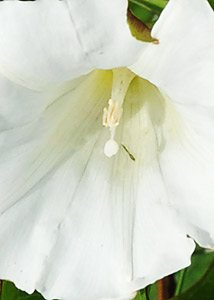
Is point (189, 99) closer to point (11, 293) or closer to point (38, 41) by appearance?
point (38, 41)

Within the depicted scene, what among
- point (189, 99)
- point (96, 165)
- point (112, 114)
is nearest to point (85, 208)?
point (96, 165)

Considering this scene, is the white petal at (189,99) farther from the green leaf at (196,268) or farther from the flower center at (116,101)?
the green leaf at (196,268)

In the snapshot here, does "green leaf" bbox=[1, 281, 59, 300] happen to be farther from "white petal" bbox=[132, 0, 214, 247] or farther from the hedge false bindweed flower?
"white petal" bbox=[132, 0, 214, 247]

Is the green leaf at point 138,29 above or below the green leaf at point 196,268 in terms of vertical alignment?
above

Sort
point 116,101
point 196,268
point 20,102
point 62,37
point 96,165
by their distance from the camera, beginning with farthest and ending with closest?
point 196,268 < point 96,165 < point 116,101 < point 20,102 < point 62,37

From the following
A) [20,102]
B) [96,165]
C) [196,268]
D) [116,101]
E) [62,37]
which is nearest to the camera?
[62,37]

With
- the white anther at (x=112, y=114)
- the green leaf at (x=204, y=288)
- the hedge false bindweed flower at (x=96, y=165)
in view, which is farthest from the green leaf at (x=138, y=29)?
the green leaf at (x=204, y=288)

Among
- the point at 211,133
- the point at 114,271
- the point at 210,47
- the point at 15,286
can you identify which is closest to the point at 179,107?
the point at 211,133

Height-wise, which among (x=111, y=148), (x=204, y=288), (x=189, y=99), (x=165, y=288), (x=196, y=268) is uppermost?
(x=189, y=99)
